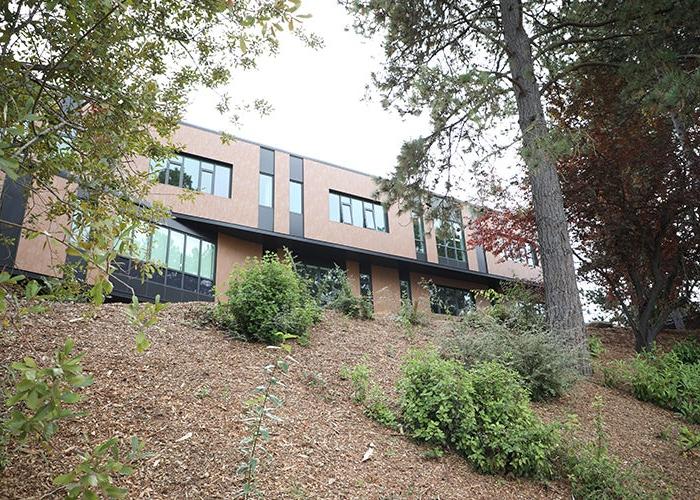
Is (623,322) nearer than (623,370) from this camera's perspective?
No

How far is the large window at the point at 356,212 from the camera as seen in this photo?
19594mm

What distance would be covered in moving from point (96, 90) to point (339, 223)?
15.6 meters

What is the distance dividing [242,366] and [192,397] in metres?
1.04

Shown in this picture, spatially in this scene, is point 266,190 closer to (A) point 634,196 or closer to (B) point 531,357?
(A) point 634,196

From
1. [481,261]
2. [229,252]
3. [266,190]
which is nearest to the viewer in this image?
[229,252]

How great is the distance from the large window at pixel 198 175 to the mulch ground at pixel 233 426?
1011 cm

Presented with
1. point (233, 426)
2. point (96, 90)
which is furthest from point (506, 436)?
point (96, 90)

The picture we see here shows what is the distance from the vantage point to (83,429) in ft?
12.1

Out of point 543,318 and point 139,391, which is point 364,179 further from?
point 139,391

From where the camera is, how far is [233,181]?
17.3 meters

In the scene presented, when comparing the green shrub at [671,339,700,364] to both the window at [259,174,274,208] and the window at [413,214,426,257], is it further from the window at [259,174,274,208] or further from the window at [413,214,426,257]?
the window at [259,174,274,208]

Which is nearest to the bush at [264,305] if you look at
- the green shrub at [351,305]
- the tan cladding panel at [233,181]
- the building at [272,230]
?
the green shrub at [351,305]

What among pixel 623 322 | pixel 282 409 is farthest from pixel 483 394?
pixel 623 322

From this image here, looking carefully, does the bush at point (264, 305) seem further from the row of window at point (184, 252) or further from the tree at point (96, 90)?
the row of window at point (184, 252)
